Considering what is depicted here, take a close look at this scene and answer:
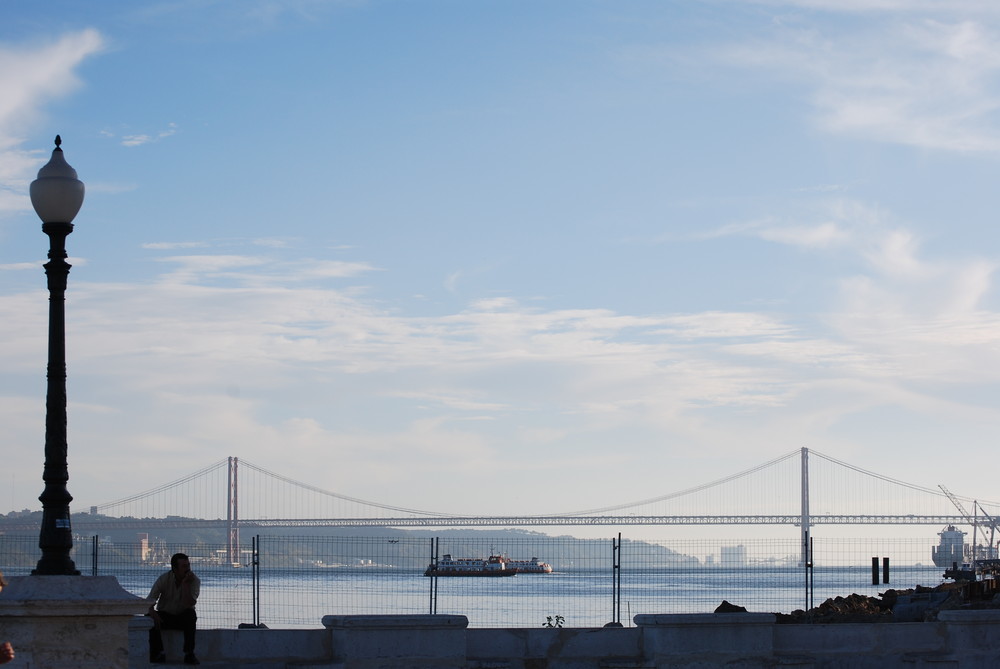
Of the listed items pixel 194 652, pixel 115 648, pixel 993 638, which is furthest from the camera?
pixel 993 638

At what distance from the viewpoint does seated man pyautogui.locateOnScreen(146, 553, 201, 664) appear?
1057 centimetres

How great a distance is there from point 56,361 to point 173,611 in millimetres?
2566

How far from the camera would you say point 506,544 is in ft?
65.7

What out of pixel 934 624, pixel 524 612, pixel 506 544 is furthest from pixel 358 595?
pixel 934 624

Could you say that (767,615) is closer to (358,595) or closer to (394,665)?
(394,665)

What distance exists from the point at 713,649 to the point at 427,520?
92817 millimetres

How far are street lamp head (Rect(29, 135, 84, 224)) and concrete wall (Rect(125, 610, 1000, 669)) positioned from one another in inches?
121

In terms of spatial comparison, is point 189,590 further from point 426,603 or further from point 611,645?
point 426,603

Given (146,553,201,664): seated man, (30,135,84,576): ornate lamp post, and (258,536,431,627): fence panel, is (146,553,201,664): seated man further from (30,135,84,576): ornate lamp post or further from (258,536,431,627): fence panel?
(258,536,431,627): fence panel

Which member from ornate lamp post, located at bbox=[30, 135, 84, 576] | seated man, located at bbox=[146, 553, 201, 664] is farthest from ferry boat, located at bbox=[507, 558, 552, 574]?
ornate lamp post, located at bbox=[30, 135, 84, 576]

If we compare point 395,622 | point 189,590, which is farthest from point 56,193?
point 395,622

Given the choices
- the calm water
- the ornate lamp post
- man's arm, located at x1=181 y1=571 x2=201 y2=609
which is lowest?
the calm water

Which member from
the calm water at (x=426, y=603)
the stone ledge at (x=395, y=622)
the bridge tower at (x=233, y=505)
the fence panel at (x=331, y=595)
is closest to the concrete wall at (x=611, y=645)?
the stone ledge at (x=395, y=622)

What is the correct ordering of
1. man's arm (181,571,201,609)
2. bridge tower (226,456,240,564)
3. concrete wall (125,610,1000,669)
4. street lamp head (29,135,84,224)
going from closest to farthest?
street lamp head (29,135,84,224) < man's arm (181,571,201,609) < concrete wall (125,610,1000,669) < bridge tower (226,456,240,564)
